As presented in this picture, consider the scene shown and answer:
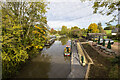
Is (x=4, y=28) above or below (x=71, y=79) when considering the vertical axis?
above

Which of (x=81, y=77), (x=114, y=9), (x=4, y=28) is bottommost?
(x=81, y=77)

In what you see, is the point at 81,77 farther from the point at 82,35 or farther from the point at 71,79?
the point at 82,35

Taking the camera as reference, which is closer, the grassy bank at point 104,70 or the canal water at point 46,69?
the grassy bank at point 104,70

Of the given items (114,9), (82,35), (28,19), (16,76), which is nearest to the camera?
(114,9)

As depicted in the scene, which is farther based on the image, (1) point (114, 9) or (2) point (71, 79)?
(2) point (71, 79)

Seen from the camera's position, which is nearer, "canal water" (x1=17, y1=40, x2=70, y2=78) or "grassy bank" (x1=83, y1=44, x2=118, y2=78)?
"grassy bank" (x1=83, y1=44, x2=118, y2=78)

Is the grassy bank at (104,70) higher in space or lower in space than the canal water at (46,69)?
higher

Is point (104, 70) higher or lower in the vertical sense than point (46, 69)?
higher

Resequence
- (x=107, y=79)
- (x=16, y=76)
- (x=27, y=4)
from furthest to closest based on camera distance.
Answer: (x=27, y=4)
(x=16, y=76)
(x=107, y=79)

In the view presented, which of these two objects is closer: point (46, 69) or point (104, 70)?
→ point (104, 70)

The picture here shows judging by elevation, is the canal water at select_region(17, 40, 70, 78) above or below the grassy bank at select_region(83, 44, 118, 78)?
below

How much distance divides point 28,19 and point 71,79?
7.03 metres

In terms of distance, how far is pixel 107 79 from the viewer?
3605 millimetres

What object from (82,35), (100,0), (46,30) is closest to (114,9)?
(100,0)
